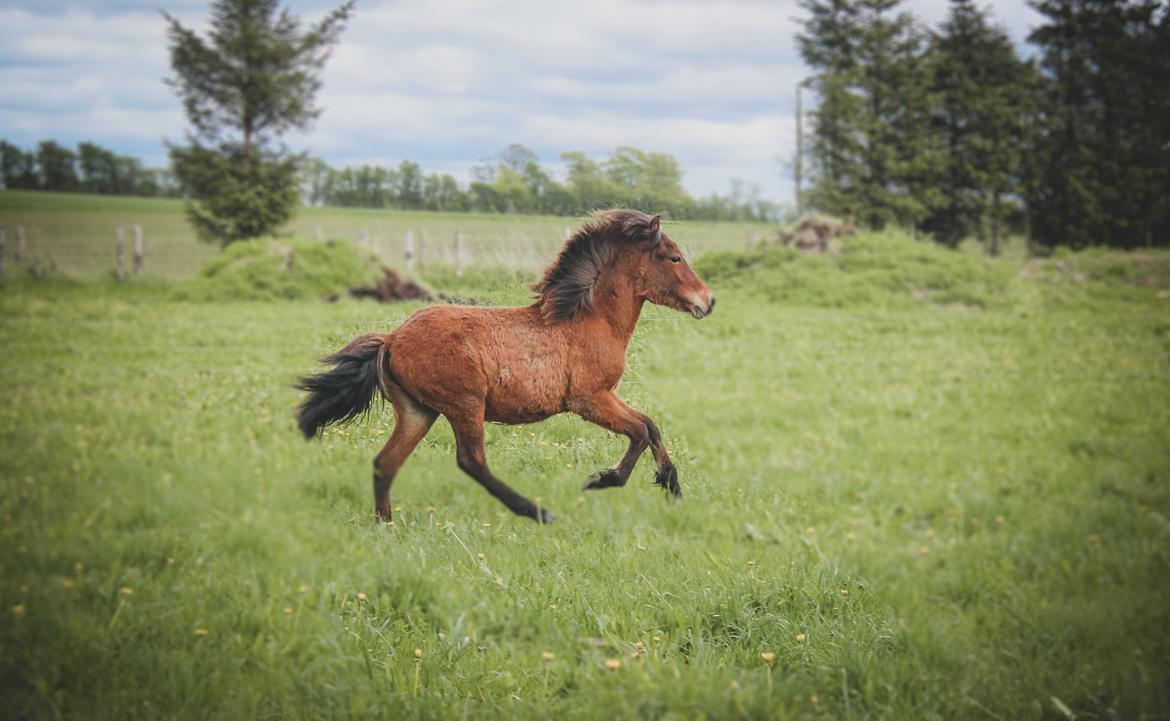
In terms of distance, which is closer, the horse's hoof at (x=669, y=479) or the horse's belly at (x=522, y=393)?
the horse's belly at (x=522, y=393)

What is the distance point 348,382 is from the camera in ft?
8.42

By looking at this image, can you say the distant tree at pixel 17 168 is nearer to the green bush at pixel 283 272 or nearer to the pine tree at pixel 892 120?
the green bush at pixel 283 272

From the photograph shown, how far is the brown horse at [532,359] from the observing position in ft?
8.23

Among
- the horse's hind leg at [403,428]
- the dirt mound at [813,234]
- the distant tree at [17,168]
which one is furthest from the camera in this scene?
the dirt mound at [813,234]

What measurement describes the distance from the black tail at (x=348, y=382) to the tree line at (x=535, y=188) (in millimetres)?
901

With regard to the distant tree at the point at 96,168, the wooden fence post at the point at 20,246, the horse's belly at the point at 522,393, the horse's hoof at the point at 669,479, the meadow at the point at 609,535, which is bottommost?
the meadow at the point at 609,535

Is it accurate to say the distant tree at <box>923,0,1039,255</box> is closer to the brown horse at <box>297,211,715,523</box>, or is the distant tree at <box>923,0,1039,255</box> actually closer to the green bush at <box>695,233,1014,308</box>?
the green bush at <box>695,233,1014,308</box>

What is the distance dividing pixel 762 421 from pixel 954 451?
3.03 m

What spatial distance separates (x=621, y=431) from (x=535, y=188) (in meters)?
1.49

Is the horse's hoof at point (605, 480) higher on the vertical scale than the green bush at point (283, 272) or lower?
lower

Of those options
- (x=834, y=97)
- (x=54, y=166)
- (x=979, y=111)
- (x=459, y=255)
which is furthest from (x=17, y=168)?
(x=979, y=111)

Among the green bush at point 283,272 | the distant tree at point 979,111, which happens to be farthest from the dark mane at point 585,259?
the distant tree at point 979,111

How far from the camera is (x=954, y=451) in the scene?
13438 mm

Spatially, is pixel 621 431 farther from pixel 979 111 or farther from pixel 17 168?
pixel 979 111
